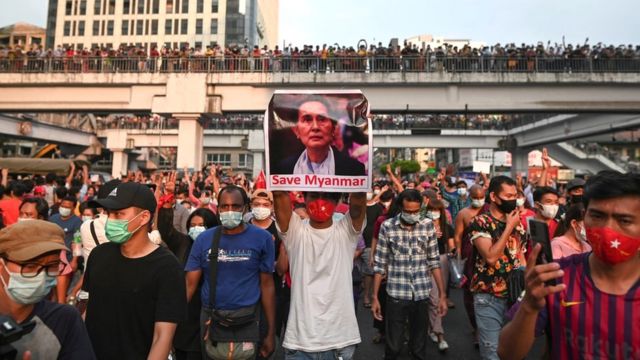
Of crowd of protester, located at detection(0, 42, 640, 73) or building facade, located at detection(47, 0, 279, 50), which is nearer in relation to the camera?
crowd of protester, located at detection(0, 42, 640, 73)

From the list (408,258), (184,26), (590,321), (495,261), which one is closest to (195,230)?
(408,258)

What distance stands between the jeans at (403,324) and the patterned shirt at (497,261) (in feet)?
2.55

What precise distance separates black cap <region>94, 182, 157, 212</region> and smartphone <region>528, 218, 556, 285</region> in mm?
2298

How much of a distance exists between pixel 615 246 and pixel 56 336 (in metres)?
2.53

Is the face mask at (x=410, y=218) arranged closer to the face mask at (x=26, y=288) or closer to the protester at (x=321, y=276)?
the protester at (x=321, y=276)

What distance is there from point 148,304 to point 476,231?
308cm

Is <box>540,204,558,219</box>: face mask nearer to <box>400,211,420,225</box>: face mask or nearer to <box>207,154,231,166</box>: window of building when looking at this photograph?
<box>400,211,420,225</box>: face mask

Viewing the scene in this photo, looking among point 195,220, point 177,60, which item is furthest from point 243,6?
point 195,220

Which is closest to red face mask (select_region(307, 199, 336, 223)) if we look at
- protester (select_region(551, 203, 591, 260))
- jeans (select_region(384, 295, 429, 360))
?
jeans (select_region(384, 295, 429, 360))

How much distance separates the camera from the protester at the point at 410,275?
181 inches

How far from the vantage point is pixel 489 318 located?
3973mm

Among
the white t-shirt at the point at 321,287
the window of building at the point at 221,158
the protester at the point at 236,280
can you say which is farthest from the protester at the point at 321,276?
the window of building at the point at 221,158

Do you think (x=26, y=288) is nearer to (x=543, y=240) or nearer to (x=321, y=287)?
(x=321, y=287)

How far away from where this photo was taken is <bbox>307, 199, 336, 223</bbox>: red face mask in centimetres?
315
